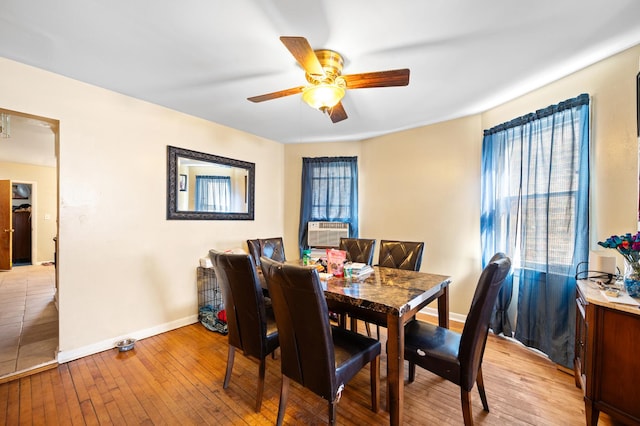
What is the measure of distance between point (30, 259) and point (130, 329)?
622 centimetres

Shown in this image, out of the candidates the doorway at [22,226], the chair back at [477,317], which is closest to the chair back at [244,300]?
the chair back at [477,317]

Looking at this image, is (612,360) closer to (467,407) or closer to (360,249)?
(467,407)

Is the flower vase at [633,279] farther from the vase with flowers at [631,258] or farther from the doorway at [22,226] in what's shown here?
the doorway at [22,226]

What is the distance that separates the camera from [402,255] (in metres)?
2.65

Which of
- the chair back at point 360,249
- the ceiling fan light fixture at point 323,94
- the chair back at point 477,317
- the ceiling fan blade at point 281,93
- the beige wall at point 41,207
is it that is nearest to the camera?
the chair back at point 477,317

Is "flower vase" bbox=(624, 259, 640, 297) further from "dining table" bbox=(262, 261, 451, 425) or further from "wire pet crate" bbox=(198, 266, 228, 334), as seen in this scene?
"wire pet crate" bbox=(198, 266, 228, 334)

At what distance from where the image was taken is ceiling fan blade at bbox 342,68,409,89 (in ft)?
5.39

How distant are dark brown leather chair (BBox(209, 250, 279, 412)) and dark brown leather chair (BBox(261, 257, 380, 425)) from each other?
19 cm

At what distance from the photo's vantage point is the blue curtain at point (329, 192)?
3.97 metres

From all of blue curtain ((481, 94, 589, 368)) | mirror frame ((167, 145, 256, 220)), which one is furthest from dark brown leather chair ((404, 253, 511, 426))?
mirror frame ((167, 145, 256, 220))

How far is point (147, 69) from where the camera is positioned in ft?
7.02

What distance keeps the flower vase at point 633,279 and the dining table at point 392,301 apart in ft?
3.19

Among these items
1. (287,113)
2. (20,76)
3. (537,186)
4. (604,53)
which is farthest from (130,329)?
(604,53)

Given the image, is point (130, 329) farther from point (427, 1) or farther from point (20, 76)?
point (427, 1)
